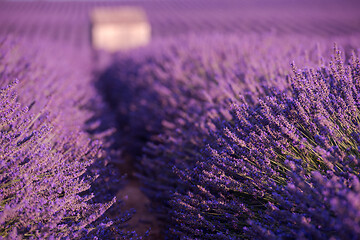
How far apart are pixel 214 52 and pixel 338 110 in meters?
2.78

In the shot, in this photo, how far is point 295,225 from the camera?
4.70 ft

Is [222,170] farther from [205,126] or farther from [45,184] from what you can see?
[45,184]

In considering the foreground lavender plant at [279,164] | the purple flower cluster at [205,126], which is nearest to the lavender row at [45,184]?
the purple flower cluster at [205,126]

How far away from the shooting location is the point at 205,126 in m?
2.53

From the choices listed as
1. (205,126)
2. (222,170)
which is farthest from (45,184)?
(205,126)

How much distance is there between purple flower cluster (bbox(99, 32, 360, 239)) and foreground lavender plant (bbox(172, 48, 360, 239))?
0.5 inches

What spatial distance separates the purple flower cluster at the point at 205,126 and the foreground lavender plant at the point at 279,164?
0.04 ft

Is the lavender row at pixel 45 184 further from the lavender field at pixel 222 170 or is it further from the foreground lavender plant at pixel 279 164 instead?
the foreground lavender plant at pixel 279 164

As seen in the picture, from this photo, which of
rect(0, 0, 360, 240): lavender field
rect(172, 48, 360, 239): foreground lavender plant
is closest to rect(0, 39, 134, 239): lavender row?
rect(0, 0, 360, 240): lavender field

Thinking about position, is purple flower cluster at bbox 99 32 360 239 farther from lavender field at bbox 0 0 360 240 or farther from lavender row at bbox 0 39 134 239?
lavender row at bbox 0 39 134 239

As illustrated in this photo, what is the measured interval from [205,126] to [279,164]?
89cm

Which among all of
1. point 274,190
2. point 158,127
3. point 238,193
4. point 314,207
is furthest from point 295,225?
point 158,127

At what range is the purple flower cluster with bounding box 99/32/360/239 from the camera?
1809 mm

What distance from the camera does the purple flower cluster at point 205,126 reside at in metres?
1.81
